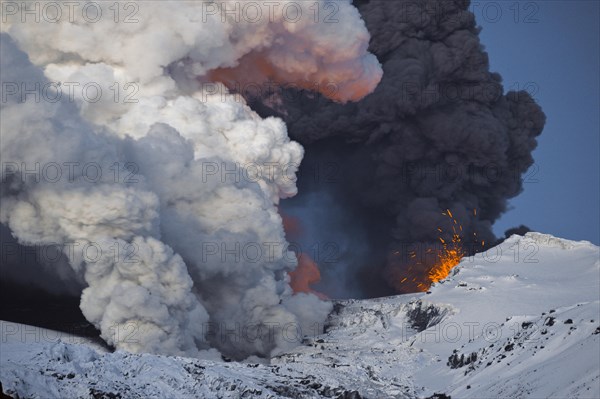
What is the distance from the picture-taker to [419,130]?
12025cm

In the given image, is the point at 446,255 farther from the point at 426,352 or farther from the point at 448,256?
the point at 426,352

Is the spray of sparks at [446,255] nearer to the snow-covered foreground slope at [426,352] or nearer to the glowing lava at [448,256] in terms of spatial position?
the glowing lava at [448,256]

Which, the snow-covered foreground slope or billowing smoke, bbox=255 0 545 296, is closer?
the snow-covered foreground slope

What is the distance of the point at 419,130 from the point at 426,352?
127ft

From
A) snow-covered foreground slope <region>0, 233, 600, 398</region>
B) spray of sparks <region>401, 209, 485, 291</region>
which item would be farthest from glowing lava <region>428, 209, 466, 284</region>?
snow-covered foreground slope <region>0, 233, 600, 398</region>

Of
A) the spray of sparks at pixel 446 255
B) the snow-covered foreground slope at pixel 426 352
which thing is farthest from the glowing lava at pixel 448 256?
the snow-covered foreground slope at pixel 426 352

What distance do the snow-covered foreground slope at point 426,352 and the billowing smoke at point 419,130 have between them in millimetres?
12206

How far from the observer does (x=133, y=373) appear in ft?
221

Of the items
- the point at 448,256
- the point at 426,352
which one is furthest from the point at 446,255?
the point at 426,352

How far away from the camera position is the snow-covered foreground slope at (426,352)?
6469 cm

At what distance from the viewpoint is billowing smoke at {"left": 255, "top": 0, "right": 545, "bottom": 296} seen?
116438 millimetres

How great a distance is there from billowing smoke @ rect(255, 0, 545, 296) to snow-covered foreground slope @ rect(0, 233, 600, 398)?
12.2m

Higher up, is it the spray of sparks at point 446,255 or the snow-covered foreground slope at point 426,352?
the spray of sparks at point 446,255

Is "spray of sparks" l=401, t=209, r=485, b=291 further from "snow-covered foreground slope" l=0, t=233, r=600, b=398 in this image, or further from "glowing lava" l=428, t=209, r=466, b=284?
"snow-covered foreground slope" l=0, t=233, r=600, b=398
